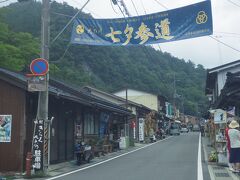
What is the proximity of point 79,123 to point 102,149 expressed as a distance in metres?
2.73

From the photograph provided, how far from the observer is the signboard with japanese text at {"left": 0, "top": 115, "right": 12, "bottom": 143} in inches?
618

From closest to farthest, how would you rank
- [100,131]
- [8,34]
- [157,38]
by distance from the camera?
[157,38]
[100,131]
[8,34]

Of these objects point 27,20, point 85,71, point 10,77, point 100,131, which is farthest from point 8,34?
point 10,77

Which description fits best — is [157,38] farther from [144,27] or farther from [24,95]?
[24,95]

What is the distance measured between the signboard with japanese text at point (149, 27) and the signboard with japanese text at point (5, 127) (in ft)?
14.5

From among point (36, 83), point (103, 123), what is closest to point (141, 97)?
point (103, 123)

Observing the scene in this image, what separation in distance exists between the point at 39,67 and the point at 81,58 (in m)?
47.0

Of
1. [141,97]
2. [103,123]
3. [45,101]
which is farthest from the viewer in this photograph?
[141,97]

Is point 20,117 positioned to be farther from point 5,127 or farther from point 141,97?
point 141,97

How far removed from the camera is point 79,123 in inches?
901

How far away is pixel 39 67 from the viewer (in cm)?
1466

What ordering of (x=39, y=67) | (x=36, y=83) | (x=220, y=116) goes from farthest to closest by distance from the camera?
(x=220, y=116) < (x=39, y=67) < (x=36, y=83)

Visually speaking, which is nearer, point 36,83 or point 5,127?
point 36,83

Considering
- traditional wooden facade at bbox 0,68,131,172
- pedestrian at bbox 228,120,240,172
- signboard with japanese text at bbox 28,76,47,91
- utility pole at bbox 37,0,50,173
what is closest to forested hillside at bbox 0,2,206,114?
traditional wooden facade at bbox 0,68,131,172
